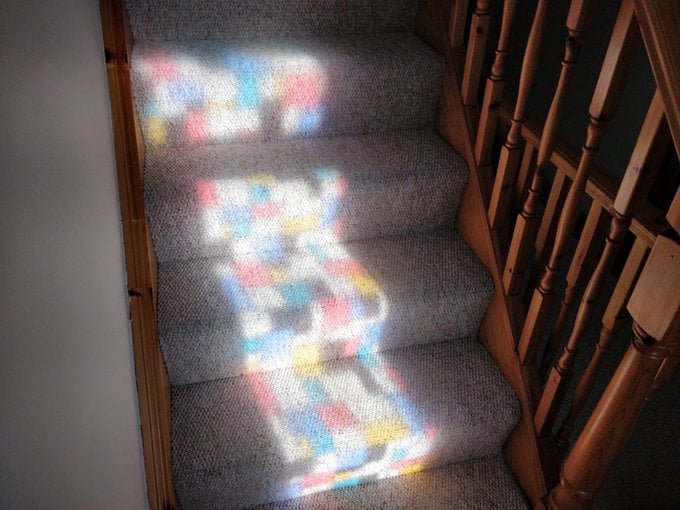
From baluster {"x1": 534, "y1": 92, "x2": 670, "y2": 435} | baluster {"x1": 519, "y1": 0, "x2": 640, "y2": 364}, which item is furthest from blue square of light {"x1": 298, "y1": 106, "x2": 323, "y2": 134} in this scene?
baluster {"x1": 534, "y1": 92, "x2": 670, "y2": 435}

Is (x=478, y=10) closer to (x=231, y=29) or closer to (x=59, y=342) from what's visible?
(x=231, y=29)

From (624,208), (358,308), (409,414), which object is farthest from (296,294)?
(624,208)

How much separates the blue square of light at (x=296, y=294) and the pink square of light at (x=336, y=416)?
274 mm

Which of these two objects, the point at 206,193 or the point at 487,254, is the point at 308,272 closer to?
the point at 206,193

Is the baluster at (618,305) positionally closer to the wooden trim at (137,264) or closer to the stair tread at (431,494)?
the stair tread at (431,494)

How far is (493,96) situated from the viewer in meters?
1.62

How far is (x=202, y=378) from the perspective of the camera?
1618 mm

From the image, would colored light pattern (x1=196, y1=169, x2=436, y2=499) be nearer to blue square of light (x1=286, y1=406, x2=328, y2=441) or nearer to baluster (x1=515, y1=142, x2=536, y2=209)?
blue square of light (x1=286, y1=406, x2=328, y2=441)

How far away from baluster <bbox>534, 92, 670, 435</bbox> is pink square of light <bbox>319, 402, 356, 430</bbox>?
51 cm

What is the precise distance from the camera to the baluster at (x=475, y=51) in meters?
1.63

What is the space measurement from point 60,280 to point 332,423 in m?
0.95

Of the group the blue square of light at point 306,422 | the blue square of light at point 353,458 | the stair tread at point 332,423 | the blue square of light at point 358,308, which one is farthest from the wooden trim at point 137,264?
the blue square of light at point 358,308

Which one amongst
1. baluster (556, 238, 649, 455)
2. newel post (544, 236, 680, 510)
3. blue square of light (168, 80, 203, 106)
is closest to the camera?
newel post (544, 236, 680, 510)

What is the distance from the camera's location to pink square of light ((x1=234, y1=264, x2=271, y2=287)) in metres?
1.64
